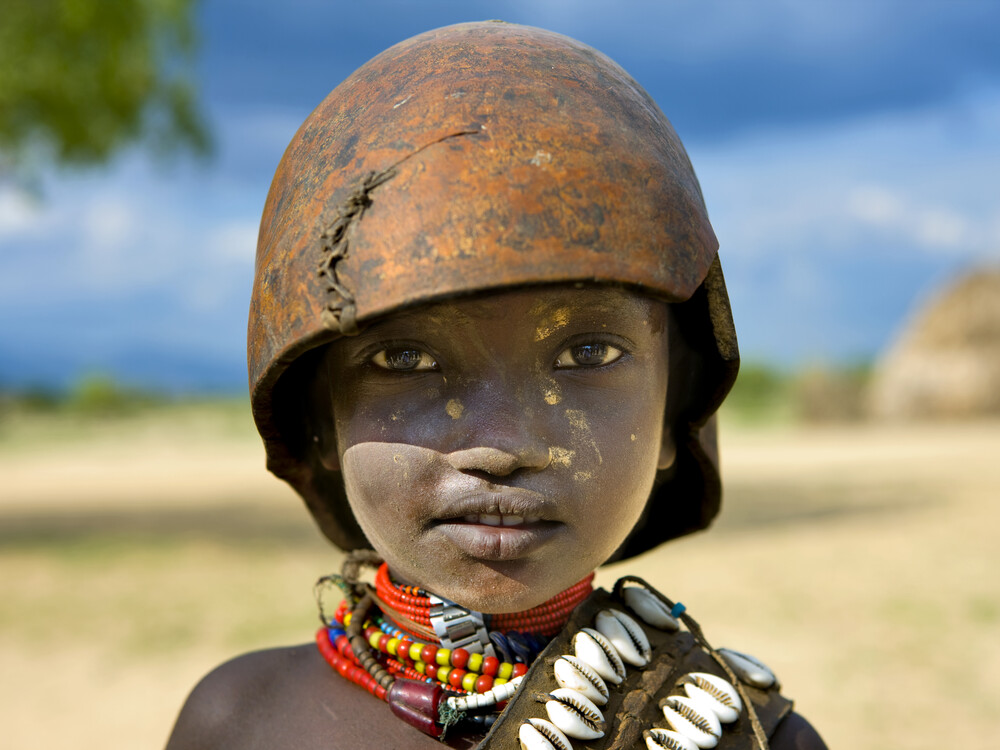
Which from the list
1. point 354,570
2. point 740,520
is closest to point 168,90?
point 740,520

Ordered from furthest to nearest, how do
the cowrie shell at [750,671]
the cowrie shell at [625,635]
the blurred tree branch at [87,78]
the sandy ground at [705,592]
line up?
the blurred tree branch at [87,78], the sandy ground at [705,592], the cowrie shell at [750,671], the cowrie shell at [625,635]

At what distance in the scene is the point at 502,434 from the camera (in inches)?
59.0

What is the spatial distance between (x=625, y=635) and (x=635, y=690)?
11cm

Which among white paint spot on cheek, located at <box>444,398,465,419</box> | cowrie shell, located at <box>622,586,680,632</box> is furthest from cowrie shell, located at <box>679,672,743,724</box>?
white paint spot on cheek, located at <box>444,398,465,419</box>

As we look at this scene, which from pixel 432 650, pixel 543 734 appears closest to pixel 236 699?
pixel 432 650

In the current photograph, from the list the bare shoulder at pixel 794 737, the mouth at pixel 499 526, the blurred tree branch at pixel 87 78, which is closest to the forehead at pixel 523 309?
the mouth at pixel 499 526

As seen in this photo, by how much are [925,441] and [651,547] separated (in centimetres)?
1450

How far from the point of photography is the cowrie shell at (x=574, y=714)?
1.58 metres

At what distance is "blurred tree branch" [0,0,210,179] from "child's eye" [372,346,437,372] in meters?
8.45

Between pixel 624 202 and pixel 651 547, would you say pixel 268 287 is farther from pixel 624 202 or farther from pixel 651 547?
pixel 651 547

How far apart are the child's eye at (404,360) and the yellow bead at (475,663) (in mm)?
557

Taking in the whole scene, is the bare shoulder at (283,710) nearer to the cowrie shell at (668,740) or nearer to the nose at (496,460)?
the cowrie shell at (668,740)

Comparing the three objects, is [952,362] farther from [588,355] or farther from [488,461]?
[488,461]

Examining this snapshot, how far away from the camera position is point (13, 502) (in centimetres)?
1120
